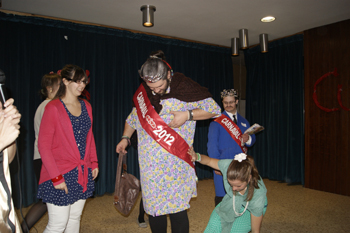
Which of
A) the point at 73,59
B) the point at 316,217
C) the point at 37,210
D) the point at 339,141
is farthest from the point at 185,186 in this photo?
the point at 339,141

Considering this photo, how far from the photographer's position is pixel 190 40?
4574 millimetres

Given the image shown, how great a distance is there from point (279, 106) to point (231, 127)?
2.48 metres

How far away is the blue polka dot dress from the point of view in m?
1.43

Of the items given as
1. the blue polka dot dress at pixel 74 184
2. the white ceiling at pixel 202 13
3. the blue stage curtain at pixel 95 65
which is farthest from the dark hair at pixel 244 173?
the blue stage curtain at pixel 95 65

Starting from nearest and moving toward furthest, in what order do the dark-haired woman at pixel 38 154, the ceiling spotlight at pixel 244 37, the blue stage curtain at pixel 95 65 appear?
the dark-haired woman at pixel 38 154 < the blue stage curtain at pixel 95 65 < the ceiling spotlight at pixel 244 37

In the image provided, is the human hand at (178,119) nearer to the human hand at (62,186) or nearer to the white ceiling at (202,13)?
the human hand at (62,186)

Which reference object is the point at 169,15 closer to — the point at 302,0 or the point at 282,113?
the point at 302,0

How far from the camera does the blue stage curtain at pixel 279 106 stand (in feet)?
13.9

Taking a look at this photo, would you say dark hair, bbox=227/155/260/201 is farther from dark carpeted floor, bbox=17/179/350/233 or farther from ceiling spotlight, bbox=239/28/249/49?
ceiling spotlight, bbox=239/28/249/49

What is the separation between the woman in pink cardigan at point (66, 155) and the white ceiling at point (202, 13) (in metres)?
1.78

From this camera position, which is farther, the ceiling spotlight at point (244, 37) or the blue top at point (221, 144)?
the ceiling spotlight at point (244, 37)

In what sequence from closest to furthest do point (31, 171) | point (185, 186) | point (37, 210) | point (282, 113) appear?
point (185, 186)
point (37, 210)
point (31, 171)
point (282, 113)

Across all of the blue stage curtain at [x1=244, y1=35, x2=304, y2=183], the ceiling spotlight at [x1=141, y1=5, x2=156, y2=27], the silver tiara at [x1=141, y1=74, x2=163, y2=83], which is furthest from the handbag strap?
the blue stage curtain at [x1=244, y1=35, x2=304, y2=183]

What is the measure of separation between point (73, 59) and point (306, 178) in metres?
3.85
